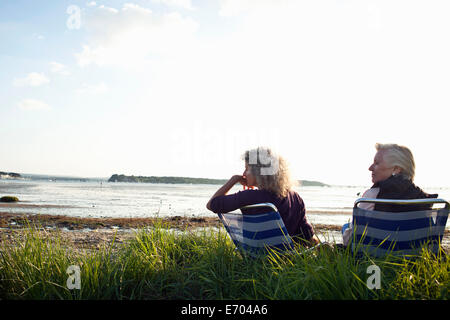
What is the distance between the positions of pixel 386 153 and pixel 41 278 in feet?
10.8

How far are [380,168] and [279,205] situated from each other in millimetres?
1024

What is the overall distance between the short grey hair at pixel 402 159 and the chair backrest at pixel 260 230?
1.20 m

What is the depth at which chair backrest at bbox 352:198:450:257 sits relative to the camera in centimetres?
285

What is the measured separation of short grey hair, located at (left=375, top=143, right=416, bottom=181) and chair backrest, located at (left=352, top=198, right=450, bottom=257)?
0.43m

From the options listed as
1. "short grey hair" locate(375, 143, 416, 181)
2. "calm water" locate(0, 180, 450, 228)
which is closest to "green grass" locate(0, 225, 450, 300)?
"short grey hair" locate(375, 143, 416, 181)

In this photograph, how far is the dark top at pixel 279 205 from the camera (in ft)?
10.5

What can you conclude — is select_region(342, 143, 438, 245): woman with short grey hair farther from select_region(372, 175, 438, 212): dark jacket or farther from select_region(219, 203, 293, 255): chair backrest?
Answer: select_region(219, 203, 293, 255): chair backrest

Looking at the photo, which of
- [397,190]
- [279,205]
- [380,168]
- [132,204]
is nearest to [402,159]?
[380,168]

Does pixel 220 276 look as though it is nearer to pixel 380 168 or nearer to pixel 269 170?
pixel 269 170

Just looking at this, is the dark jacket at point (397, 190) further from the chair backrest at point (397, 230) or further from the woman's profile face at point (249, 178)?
the woman's profile face at point (249, 178)

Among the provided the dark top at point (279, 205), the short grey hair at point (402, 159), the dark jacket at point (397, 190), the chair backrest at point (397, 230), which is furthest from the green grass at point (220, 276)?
the short grey hair at point (402, 159)

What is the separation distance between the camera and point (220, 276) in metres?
3.21
